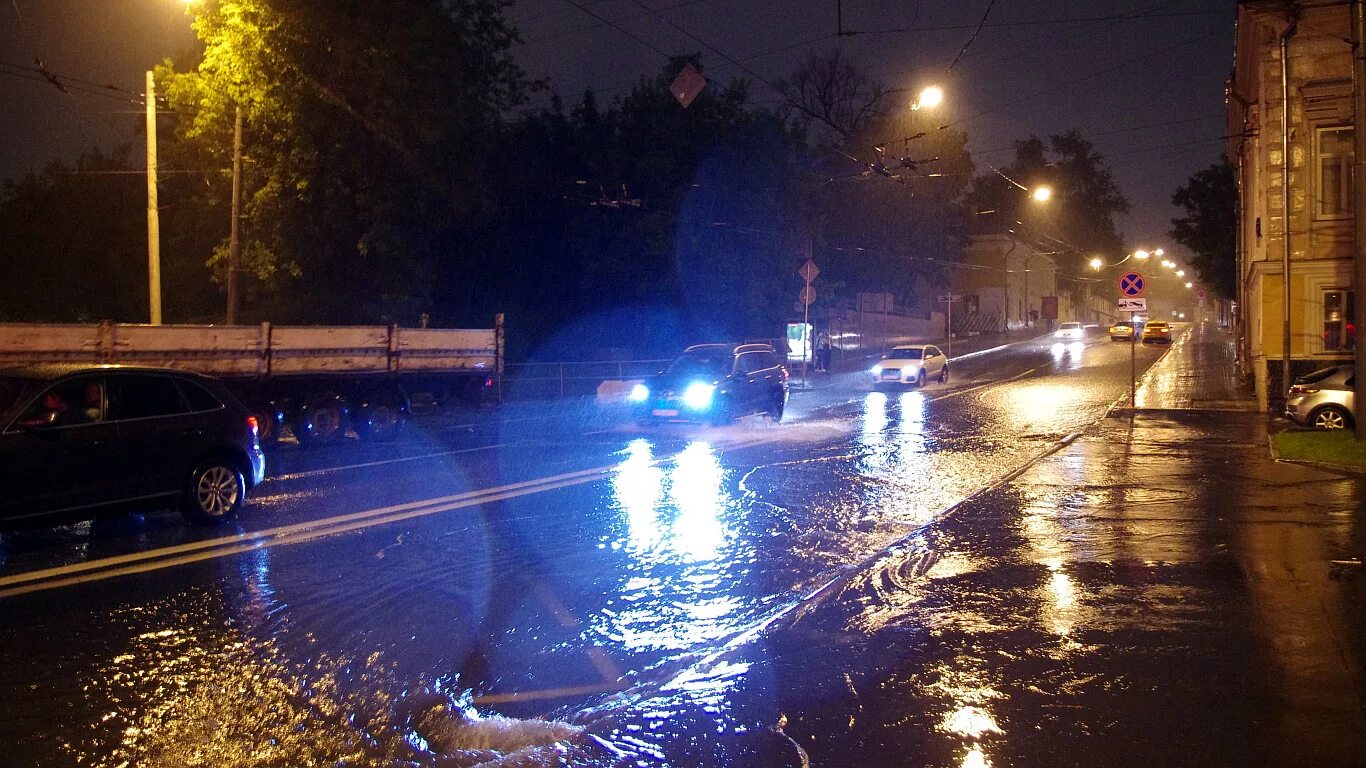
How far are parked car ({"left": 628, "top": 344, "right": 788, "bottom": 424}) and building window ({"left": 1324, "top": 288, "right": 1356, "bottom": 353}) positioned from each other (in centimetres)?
1238

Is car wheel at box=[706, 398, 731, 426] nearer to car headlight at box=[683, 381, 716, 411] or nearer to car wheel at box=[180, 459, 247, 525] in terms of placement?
car headlight at box=[683, 381, 716, 411]

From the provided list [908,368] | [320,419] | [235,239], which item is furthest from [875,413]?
[235,239]

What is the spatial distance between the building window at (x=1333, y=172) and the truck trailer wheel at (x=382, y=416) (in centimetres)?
2051

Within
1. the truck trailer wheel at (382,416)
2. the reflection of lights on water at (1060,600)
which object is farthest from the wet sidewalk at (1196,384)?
the reflection of lights on water at (1060,600)

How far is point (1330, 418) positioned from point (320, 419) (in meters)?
18.4

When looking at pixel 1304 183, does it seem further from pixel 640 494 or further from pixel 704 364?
pixel 640 494

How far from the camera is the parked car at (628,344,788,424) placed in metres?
21.7

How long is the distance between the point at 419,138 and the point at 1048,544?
24.0 metres

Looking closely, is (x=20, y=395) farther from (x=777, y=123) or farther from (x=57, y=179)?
(x=57, y=179)

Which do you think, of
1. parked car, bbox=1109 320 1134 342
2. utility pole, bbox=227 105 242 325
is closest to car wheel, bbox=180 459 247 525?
utility pole, bbox=227 105 242 325

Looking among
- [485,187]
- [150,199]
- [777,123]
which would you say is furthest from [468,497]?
[777,123]

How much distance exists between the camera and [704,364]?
22375mm

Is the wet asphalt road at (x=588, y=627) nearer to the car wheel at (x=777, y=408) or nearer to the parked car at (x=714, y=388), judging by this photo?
the parked car at (x=714, y=388)

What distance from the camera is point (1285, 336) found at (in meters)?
23.6
